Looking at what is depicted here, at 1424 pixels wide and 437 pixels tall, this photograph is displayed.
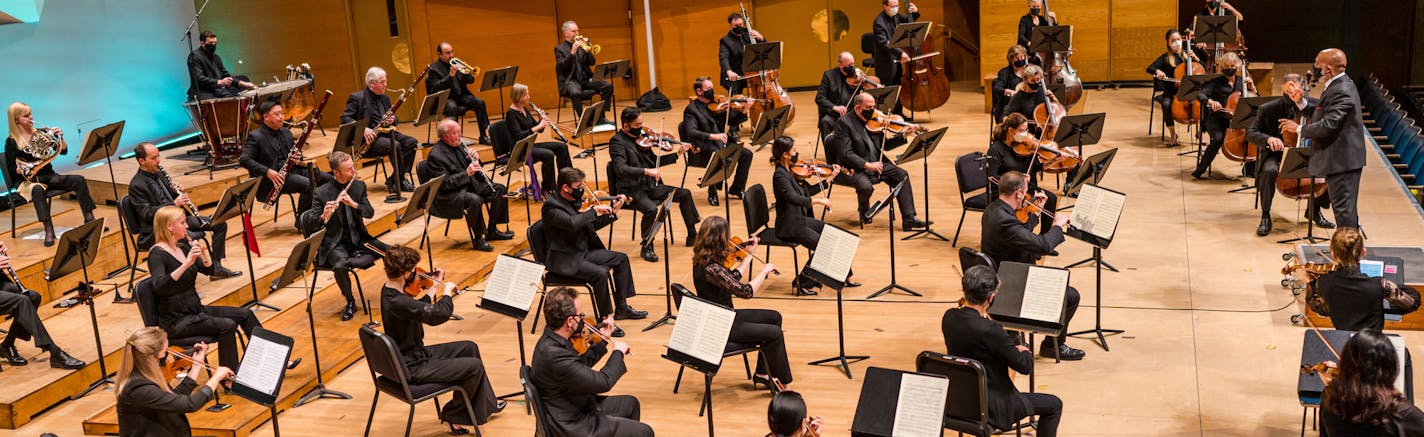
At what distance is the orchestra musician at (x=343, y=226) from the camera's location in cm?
821

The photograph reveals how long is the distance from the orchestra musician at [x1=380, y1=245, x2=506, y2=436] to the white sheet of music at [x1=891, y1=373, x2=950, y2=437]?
8.23 feet

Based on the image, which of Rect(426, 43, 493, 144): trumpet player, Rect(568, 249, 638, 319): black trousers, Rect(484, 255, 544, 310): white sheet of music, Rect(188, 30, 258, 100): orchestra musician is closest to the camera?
Rect(484, 255, 544, 310): white sheet of music

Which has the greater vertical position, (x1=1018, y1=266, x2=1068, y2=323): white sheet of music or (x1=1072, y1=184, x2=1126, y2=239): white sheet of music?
(x1=1072, y1=184, x2=1126, y2=239): white sheet of music

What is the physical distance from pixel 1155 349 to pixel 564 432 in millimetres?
3774

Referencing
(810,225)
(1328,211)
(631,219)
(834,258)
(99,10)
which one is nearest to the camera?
(834,258)

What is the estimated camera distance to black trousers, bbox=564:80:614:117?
44.5 ft

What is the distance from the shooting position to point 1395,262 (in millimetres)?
6840

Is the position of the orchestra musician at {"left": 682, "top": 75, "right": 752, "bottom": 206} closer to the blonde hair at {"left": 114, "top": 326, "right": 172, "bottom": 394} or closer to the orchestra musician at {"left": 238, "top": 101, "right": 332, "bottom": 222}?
the orchestra musician at {"left": 238, "top": 101, "right": 332, "bottom": 222}

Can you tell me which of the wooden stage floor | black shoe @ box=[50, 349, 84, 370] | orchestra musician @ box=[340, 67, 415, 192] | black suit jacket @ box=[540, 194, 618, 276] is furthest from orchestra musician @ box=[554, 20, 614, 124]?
black shoe @ box=[50, 349, 84, 370]

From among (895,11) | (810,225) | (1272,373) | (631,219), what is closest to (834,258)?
(810,225)

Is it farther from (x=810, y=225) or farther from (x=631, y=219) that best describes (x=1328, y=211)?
(x=631, y=219)

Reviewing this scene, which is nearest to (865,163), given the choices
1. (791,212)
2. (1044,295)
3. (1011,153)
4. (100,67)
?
(1011,153)

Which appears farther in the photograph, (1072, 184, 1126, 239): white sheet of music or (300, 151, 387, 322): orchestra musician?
(300, 151, 387, 322): orchestra musician

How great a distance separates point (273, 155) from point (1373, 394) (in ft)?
27.7
